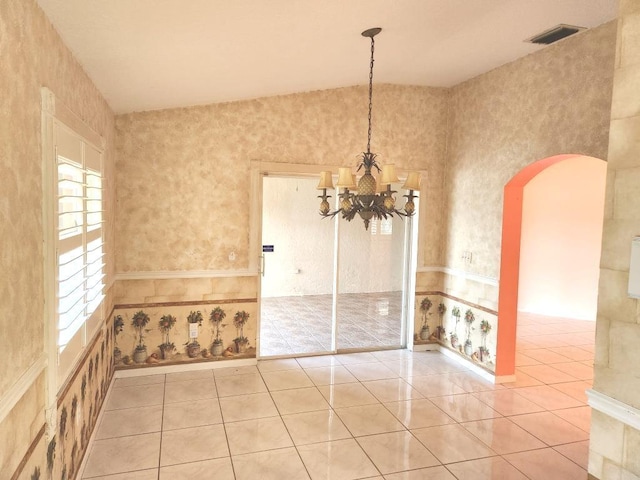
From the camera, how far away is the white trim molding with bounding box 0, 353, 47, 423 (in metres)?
1.55

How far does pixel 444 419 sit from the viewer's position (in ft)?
12.5

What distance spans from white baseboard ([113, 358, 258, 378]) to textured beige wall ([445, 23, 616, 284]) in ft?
8.96

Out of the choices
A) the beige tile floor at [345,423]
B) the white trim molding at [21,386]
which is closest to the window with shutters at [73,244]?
the white trim molding at [21,386]

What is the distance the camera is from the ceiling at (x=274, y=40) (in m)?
2.25

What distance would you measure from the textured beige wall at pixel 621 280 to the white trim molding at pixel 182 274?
12.2ft

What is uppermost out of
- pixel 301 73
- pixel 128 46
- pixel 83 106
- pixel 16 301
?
pixel 301 73

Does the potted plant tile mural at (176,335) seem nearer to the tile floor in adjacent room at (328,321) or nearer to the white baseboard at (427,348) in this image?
the tile floor in adjacent room at (328,321)

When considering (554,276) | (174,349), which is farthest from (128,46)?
(554,276)

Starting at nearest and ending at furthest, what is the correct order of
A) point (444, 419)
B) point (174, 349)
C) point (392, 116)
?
point (444, 419), point (174, 349), point (392, 116)

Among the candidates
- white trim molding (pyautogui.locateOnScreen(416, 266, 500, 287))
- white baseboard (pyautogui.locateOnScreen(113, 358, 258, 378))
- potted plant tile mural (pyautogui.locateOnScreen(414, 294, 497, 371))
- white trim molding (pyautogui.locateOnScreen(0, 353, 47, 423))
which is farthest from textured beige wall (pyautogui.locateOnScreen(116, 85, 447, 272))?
white trim molding (pyautogui.locateOnScreen(0, 353, 47, 423))

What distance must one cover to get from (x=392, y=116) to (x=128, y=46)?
133 inches

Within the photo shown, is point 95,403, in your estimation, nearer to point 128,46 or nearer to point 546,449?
point 128,46

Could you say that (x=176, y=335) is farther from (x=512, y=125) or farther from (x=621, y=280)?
(x=621, y=280)

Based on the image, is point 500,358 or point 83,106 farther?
point 500,358
